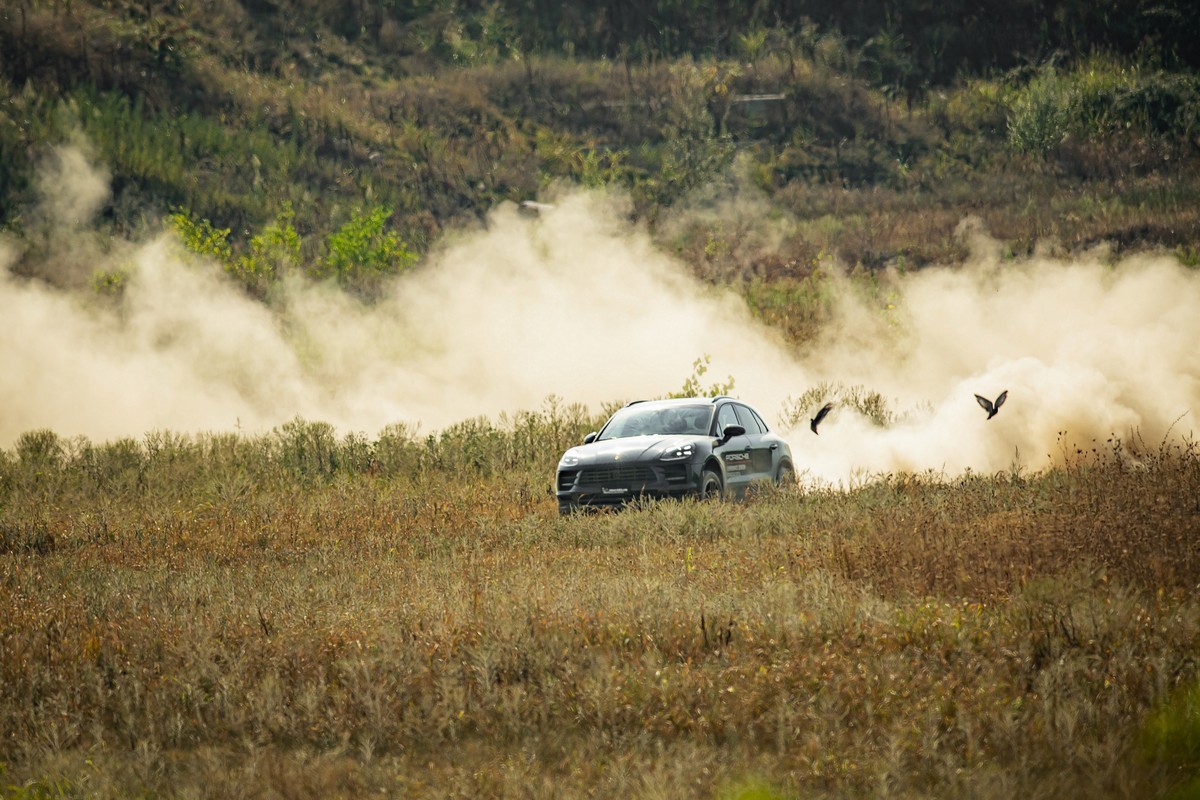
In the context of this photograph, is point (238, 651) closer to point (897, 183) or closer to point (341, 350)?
point (341, 350)

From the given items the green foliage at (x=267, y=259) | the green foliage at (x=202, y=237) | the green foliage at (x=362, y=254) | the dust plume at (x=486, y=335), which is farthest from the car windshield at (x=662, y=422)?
the green foliage at (x=202, y=237)

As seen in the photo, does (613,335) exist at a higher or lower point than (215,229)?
lower

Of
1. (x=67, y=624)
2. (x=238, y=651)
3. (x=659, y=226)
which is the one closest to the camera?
(x=238, y=651)

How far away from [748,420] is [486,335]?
16680 millimetres

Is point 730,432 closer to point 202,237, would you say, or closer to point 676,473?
point 676,473

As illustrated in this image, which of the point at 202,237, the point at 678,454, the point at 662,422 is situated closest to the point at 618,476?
the point at 678,454

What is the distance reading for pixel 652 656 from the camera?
800cm

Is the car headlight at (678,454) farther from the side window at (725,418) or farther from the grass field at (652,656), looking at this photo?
the grass field at (652,656)

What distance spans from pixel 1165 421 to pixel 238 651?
14.8 m

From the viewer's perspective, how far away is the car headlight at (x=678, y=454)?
1538cm

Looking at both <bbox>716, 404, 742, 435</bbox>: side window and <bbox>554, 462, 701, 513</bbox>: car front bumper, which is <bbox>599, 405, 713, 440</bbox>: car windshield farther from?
<bbox>554, 462, 701, 513</bbox>: car front bumper

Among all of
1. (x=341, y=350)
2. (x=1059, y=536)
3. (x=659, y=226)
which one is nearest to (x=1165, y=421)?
(x=1059, y=536)

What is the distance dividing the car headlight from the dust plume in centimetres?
687

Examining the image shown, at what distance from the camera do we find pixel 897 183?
47.5m
